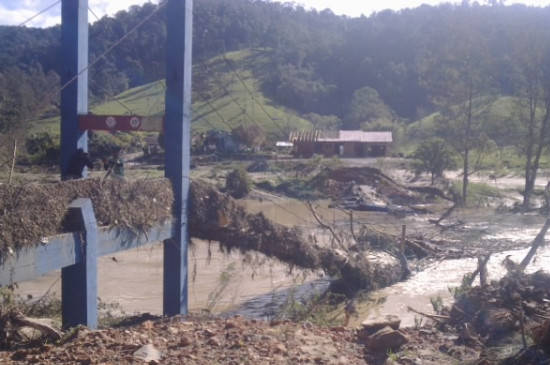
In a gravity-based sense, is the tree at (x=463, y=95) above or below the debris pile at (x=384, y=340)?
above

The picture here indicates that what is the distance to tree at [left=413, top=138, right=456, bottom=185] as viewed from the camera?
4025 cm

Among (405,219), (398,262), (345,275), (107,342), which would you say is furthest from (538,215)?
(107,342)

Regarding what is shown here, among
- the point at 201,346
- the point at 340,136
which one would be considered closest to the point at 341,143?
the point at 340,136

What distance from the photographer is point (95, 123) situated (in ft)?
39.8

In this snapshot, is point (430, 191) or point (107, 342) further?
point (430, 191)

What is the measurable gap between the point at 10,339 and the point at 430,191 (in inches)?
1310

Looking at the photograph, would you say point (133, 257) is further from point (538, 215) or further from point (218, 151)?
point (218, 151)

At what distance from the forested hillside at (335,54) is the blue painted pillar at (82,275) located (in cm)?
416

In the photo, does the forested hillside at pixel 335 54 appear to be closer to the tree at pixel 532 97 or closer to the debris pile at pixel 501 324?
the tree at pixel 532 97

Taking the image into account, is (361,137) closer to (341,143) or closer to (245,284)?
(341,143)

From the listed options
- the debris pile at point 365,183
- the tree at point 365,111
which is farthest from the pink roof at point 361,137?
the tree at point 365,111

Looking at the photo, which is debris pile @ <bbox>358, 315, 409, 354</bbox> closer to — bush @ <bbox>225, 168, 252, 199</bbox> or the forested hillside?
the forested hillside

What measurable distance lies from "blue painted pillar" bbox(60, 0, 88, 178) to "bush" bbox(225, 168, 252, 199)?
72.0 ft

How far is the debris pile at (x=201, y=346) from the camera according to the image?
6949mm
